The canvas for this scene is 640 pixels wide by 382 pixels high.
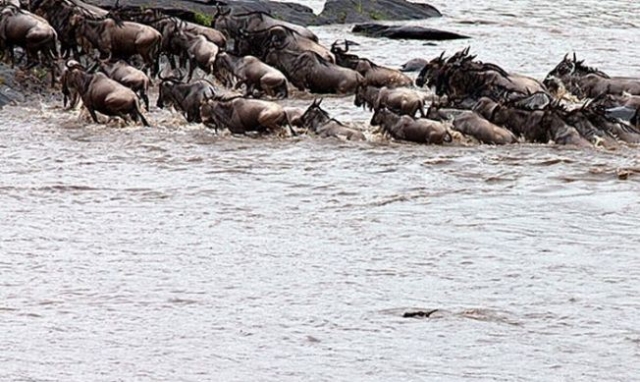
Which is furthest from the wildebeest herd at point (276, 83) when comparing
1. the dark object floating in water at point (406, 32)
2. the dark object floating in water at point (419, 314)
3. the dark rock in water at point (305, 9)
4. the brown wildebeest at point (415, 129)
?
the dark object floating in water at point (419, 314)

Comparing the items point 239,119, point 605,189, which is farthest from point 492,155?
point 239,119

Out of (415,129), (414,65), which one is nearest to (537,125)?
(415,129)

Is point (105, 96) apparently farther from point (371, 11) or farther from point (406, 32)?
point (371, 11)

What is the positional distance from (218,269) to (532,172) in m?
4.38

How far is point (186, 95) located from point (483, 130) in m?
3.26

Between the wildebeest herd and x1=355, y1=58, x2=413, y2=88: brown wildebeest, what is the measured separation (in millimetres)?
20

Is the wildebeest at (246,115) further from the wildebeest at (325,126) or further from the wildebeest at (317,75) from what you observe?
the wildebeest at (317,75)

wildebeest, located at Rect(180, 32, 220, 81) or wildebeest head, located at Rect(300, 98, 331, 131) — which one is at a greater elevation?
wildebeest head, located at Rect(300, 98, 331, 131)

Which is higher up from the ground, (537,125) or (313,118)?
(537,125)

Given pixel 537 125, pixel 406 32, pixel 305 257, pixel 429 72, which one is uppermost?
pixel 305 257

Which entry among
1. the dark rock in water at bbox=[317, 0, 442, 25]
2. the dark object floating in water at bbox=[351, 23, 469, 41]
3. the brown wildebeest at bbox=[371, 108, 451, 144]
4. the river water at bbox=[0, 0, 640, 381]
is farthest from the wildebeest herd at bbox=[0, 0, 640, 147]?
the dark rock in water at bbox=[317, 0, 442, 25]

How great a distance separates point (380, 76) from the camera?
17.8 m

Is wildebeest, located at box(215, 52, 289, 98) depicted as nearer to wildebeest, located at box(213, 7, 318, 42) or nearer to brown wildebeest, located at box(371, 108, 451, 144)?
wildebeest, located at box(213, 7, 318, 42)

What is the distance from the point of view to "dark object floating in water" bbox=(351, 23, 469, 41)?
79.0 ft
